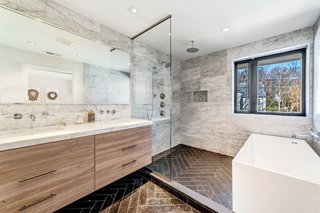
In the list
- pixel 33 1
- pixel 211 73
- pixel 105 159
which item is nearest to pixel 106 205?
pixel 105 159

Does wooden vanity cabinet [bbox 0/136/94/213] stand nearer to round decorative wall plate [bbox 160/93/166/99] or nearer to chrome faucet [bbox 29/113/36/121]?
chrome faucet [bbox 29/113/36/121]

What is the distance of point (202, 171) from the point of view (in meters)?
2.48

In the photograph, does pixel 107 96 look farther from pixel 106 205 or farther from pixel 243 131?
pixel 243 131

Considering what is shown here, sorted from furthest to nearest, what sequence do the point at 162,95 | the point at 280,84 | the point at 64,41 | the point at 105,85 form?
the point at 162,95 < the point at 280,84 < the point at 105,85 < the point at 64,41

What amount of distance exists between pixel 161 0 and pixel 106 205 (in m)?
2.57

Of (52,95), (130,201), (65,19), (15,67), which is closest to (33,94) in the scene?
(52,95)

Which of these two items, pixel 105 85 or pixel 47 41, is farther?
pixel 105 85

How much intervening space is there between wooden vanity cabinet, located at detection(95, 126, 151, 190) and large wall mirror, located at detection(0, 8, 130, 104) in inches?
30.3

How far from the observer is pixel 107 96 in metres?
2.32

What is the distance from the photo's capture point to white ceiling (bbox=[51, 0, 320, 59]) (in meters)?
1.74

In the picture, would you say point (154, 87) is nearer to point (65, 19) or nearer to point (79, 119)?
point (79, 119)

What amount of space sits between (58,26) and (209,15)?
204 cm

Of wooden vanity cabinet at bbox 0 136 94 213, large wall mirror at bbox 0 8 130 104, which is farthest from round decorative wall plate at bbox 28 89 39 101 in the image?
wooden vanity cabinet at bbox 0 136 94 213

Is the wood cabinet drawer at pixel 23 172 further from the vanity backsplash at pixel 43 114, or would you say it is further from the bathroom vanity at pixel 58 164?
the vanity backsplash at pixel 43 114
